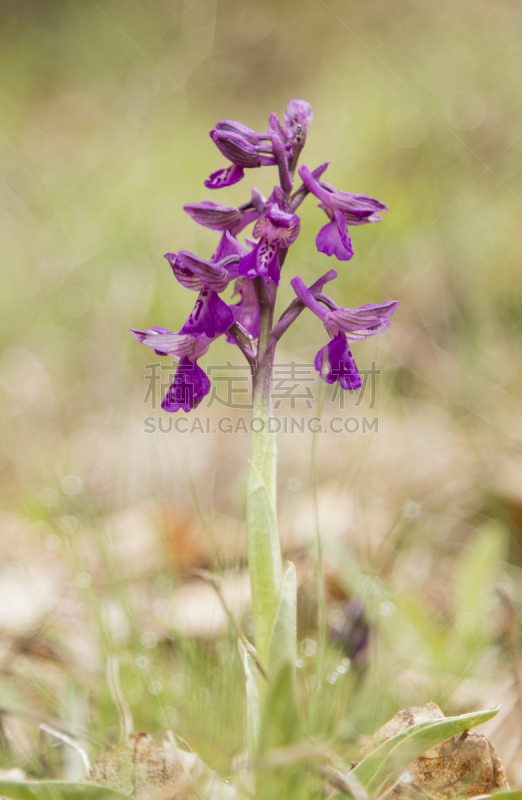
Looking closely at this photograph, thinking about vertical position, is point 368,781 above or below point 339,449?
below

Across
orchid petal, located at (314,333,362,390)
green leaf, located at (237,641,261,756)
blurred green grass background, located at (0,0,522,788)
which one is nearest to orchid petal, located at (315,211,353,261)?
orchid petal, located at (314,333,362,390)

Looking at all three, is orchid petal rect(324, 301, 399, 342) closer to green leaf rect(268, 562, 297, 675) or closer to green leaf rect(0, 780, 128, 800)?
green leaf rect(268, 562, 297, 675)

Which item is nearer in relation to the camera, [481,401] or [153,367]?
[481,401]

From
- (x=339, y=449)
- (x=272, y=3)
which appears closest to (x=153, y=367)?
(x=339, y=449)

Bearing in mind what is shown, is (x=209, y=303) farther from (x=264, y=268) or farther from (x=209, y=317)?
(x=264, y=268)

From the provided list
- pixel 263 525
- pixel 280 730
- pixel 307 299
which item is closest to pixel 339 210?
pixel 307 299

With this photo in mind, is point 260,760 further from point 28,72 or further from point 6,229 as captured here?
point 28,72
